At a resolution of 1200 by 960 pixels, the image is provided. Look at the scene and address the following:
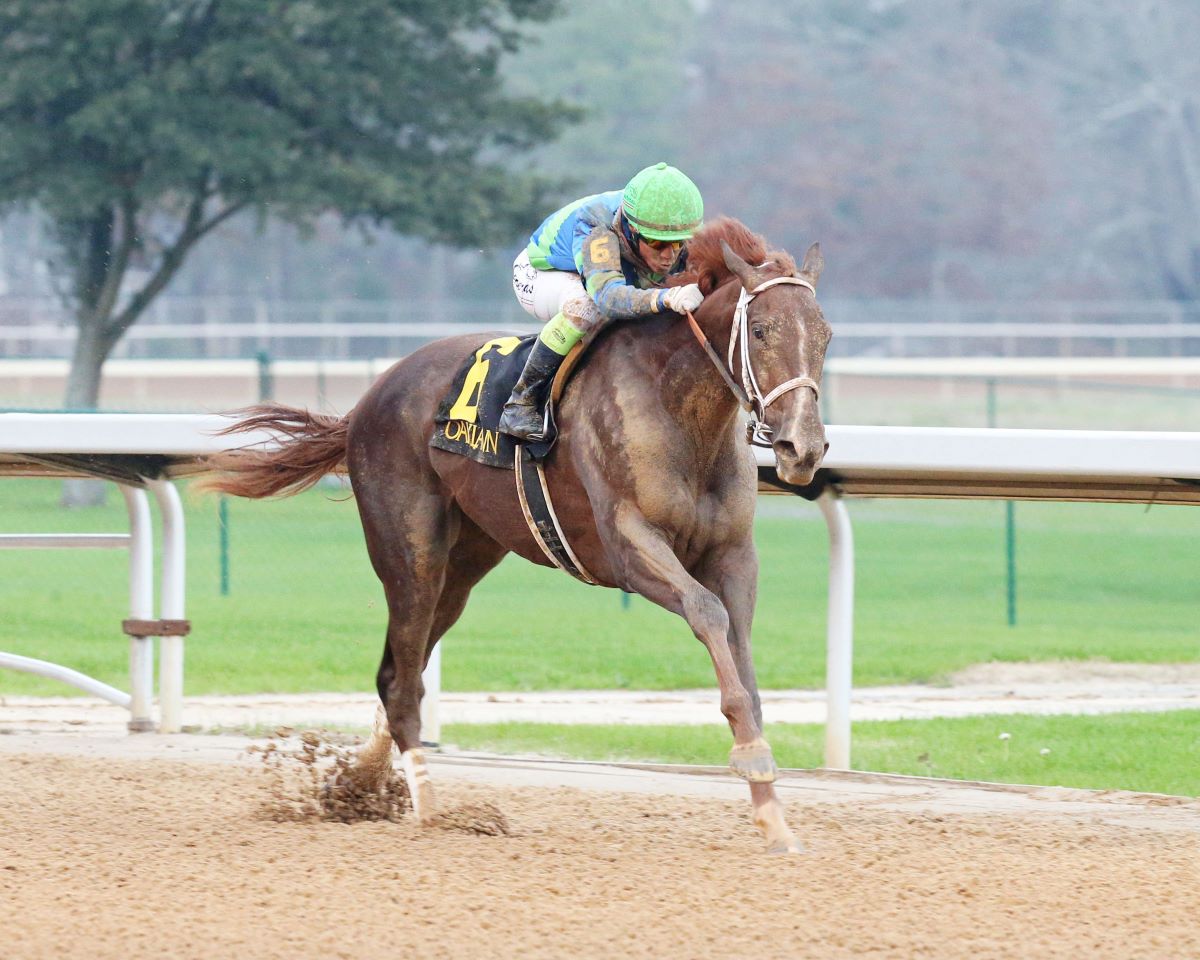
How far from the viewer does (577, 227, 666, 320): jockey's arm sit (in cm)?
521

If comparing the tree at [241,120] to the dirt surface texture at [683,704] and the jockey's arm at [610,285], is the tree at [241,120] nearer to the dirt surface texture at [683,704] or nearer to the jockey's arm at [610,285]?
the dirt surface texture at [683,704]

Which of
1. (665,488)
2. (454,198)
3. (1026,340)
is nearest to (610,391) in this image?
(665,488)

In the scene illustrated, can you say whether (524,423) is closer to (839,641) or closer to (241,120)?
(839,641)

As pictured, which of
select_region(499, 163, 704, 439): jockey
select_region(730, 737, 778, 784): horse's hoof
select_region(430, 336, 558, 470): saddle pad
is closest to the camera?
select_region(730, 737, 778, 784): horse's hoof

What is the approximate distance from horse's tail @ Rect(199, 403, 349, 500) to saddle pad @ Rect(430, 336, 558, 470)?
75cm

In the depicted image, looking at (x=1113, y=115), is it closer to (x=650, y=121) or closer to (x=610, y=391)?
(x=650, y=121)

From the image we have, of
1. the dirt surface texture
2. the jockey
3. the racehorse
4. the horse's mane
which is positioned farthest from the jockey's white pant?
the dirt surface texture

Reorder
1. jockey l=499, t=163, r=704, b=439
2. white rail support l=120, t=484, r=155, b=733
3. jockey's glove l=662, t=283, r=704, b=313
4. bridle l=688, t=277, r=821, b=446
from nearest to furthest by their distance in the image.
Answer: bridle l=688, t=277, r=821, b=446 < jockey's glove l=662, t=283, r=704, b=313 < jockey l=499, t=163, r=704, b=439 < white rail support l=120, t=484, r=155, b=733

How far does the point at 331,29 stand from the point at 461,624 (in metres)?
9.87

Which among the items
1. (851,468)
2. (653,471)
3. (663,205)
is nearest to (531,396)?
(653,471)

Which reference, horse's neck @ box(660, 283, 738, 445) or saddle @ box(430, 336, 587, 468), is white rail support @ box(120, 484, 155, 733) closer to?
saddle @ box(430, 336, 587, 468)

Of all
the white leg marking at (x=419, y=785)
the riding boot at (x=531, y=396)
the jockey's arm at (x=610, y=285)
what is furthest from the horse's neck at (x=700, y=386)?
the white leg marking at (x=419, y=785)

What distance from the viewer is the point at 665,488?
5.14 meters

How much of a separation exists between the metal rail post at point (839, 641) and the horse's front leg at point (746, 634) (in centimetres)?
173
